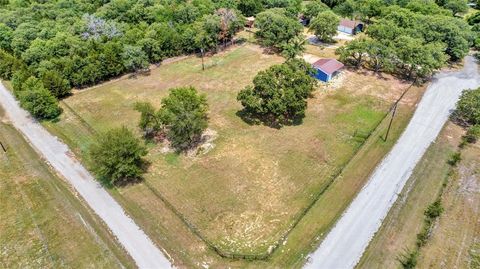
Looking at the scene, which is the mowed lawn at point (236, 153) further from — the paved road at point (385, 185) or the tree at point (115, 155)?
the paved road at point (385, 185)

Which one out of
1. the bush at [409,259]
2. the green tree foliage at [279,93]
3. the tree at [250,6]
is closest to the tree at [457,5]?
the tree at [250,6]

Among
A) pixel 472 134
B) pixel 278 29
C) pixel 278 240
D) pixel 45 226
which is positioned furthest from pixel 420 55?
pixel 45 226

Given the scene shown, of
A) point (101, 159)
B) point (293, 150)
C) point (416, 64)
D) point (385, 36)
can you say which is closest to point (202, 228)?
point (101, 159)

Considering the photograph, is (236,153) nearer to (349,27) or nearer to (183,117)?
(183,117)

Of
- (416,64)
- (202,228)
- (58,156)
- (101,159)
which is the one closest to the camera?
(202,228)

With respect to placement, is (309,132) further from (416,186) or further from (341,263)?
(341,263)
